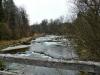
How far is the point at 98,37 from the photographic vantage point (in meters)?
8.08

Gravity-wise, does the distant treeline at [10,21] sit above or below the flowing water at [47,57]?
above

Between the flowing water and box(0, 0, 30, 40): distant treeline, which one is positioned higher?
box(0, 0, 30, 40): distant treeline

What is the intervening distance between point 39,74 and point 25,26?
63052 mm

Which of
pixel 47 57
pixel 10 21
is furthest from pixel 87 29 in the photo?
pixel 10 21

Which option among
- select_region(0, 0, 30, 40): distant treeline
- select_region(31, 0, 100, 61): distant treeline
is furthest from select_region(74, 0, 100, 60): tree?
select_region(0, 0, 30, 40): distant treeline

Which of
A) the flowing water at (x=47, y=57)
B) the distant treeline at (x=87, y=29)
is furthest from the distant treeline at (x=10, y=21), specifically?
the distant treeline at (x=87, y=29)

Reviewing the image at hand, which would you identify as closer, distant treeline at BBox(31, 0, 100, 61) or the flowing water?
distant treeline at BBox(31, 0, 100, 61)

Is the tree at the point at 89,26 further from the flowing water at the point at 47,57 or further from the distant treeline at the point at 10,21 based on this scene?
the distant treeline at the point at 10,21

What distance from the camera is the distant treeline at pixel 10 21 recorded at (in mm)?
46719

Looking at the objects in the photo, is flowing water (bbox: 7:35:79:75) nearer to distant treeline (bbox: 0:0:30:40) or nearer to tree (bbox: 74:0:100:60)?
tree (bbox: 74:0:100:60)

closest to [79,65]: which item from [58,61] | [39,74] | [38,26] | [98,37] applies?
[58,61]

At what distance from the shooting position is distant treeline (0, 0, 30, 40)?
4672 cm

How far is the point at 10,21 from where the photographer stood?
57156mm

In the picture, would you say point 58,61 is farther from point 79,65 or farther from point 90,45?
point 90,45
